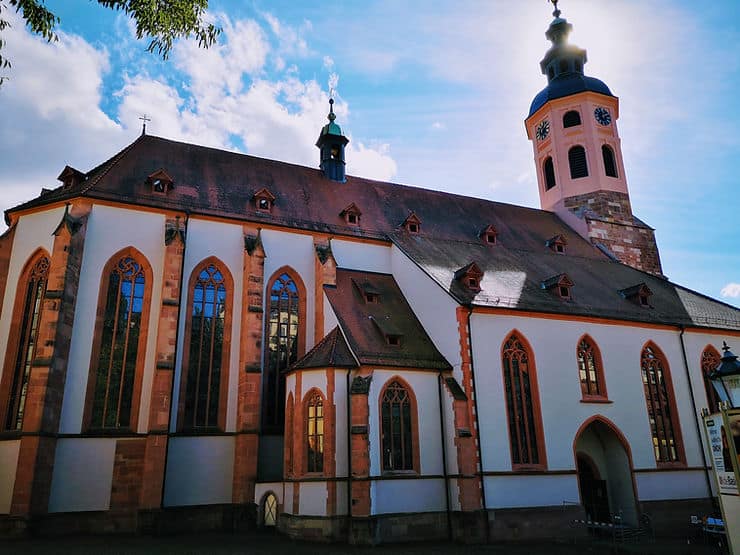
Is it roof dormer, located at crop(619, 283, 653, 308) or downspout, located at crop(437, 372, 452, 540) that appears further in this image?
roof dormer, located at crop(619, 283, 653, 308)

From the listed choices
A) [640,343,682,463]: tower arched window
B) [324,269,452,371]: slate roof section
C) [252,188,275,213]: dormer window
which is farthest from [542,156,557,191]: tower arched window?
[252,188,275,213]: dormer window

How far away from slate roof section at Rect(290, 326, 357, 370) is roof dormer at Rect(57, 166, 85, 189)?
10.4 metres

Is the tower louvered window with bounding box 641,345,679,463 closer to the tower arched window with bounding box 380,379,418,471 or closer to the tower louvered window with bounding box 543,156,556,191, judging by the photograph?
the tower arched window with bounding box 380,379,418,471

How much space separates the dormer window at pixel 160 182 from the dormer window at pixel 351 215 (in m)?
6.69

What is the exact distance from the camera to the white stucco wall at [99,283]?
17078mm

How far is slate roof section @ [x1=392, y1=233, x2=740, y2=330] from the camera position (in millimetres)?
20281

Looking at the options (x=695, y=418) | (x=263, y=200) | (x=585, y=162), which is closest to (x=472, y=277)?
(x=263, y=200)

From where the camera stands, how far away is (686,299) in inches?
1001

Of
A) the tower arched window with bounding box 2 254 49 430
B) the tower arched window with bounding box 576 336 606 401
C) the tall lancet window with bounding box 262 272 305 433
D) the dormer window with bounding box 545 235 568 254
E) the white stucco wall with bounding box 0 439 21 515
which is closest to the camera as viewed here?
the white stucco wall with bounding box 0 439 21 515

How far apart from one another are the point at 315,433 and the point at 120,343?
22.6 ft

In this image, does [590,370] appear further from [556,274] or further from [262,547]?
[262,547]

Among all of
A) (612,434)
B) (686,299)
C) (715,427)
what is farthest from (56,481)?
(686,299)

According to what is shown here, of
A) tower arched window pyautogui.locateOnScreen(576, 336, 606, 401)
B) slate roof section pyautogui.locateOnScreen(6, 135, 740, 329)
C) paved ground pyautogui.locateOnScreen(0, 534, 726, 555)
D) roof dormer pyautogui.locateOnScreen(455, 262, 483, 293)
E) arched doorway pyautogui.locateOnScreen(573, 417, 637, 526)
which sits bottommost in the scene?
paved ground pyautogui.locateOnScreen(0, 534, 726, 555)

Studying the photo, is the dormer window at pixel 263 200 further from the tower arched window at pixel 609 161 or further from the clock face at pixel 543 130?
the tower arched window at pixel 609 161
